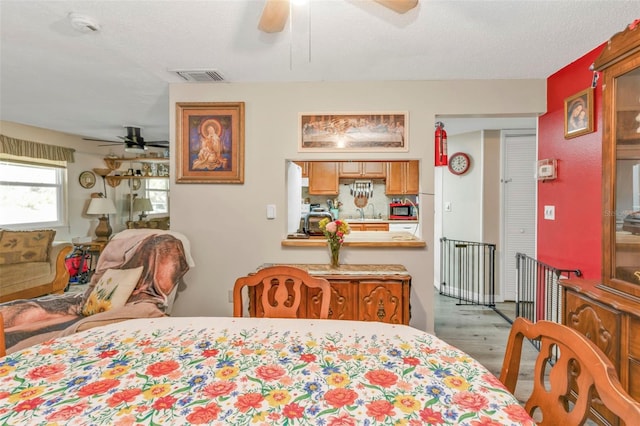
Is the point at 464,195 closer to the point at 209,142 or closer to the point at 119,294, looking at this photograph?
the point at 209,142

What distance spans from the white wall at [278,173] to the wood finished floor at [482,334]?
1.50 ft

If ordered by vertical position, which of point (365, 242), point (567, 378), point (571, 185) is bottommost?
point (567, 378)

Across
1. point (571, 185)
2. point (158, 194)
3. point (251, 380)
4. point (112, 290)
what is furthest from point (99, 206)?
point (571, 185)

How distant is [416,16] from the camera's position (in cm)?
178

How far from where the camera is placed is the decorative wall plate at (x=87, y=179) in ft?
17.4

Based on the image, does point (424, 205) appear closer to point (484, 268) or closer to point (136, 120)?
point (484, 268)

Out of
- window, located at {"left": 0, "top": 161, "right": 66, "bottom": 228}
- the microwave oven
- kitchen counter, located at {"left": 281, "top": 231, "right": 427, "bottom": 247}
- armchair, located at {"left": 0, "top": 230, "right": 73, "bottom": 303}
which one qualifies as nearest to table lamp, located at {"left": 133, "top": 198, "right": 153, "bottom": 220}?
window, located at {"left": 0, "top": 161, "right": 66, "bottom": 228}

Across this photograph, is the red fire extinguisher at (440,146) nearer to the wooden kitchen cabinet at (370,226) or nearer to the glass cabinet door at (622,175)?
the glass cabinet door at (622,175)

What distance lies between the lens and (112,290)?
2230 mm

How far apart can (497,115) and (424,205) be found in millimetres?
1000

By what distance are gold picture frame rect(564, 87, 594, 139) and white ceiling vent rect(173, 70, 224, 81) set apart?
109 inches

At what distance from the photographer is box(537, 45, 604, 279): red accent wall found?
85.2 inches

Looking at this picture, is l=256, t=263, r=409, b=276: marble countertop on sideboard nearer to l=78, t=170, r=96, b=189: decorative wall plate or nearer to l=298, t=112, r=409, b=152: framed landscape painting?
l=298, t=112, r=409, b=152: framed landscape painting

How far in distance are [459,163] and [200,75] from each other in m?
3.38
